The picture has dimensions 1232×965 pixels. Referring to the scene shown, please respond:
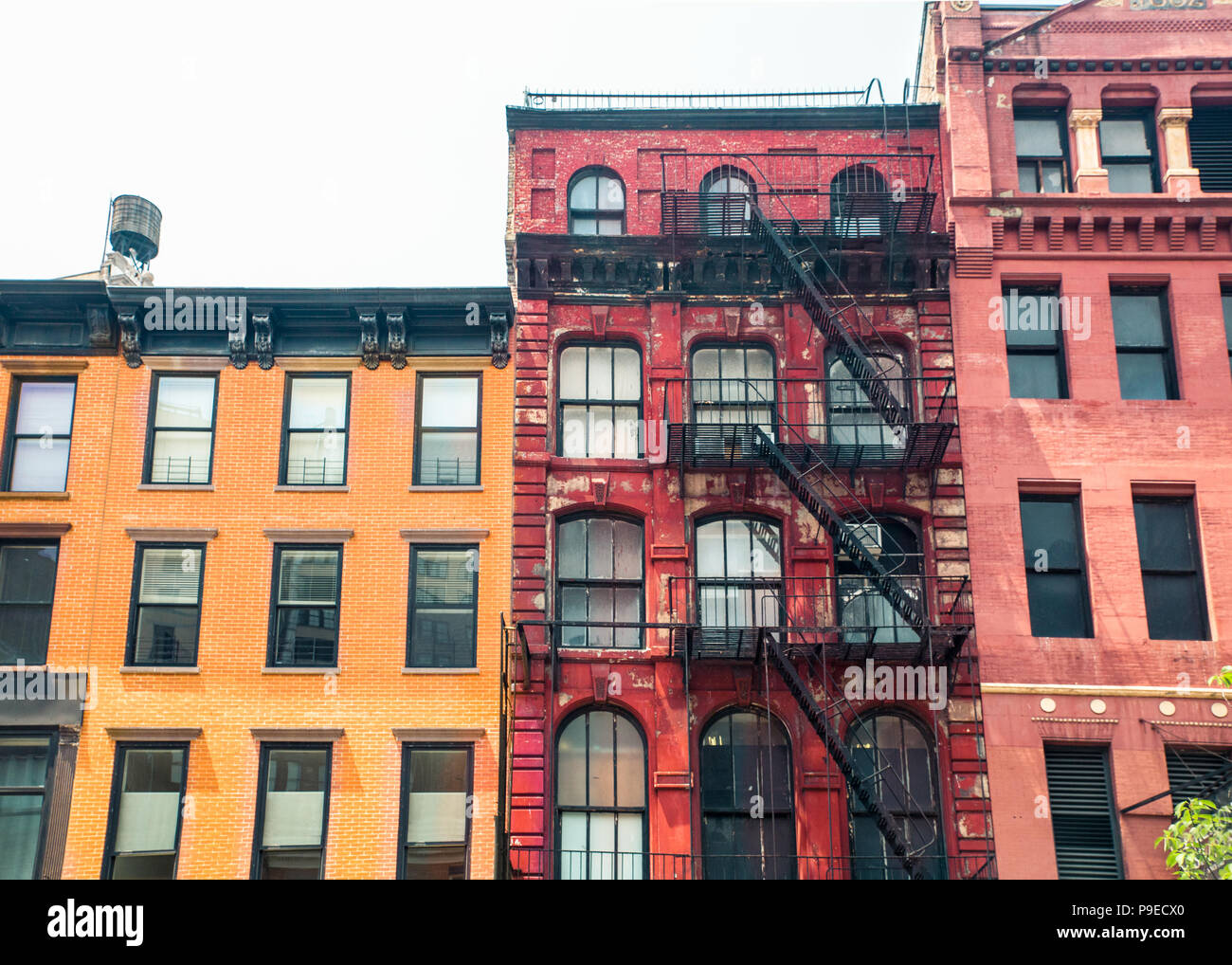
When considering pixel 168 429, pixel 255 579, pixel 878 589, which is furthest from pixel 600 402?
pixel 168 429

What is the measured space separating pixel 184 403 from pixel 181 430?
52cm

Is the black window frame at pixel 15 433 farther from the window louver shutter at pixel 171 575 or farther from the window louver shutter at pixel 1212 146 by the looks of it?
the window louver shutter at pixel 1212 146

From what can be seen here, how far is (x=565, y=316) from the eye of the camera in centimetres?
2297

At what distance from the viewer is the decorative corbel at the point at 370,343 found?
22703 mm

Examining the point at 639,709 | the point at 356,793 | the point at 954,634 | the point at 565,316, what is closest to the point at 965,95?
the point at 565,316

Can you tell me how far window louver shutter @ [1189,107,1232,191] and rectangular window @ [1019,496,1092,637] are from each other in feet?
21.7

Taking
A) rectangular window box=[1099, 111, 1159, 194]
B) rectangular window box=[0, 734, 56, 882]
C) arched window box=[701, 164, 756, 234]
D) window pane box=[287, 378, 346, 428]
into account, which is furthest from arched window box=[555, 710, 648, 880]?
rectangular window box=[1099, 111, 1159, 194]

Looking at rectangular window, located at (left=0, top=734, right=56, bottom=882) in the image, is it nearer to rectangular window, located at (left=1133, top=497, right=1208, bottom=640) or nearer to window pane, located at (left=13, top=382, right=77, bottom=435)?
window pane, located at (left=13, top=382, right=77, bottom=435)

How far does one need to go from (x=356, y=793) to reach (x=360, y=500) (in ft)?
15.5

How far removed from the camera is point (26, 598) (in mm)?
21484

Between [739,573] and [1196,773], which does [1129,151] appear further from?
[1196,773]

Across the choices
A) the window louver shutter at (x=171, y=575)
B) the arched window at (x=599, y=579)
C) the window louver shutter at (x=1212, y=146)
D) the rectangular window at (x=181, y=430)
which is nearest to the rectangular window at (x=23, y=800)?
the window louver shutter at (x=171, y=575)

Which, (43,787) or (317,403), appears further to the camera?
(317,403)
